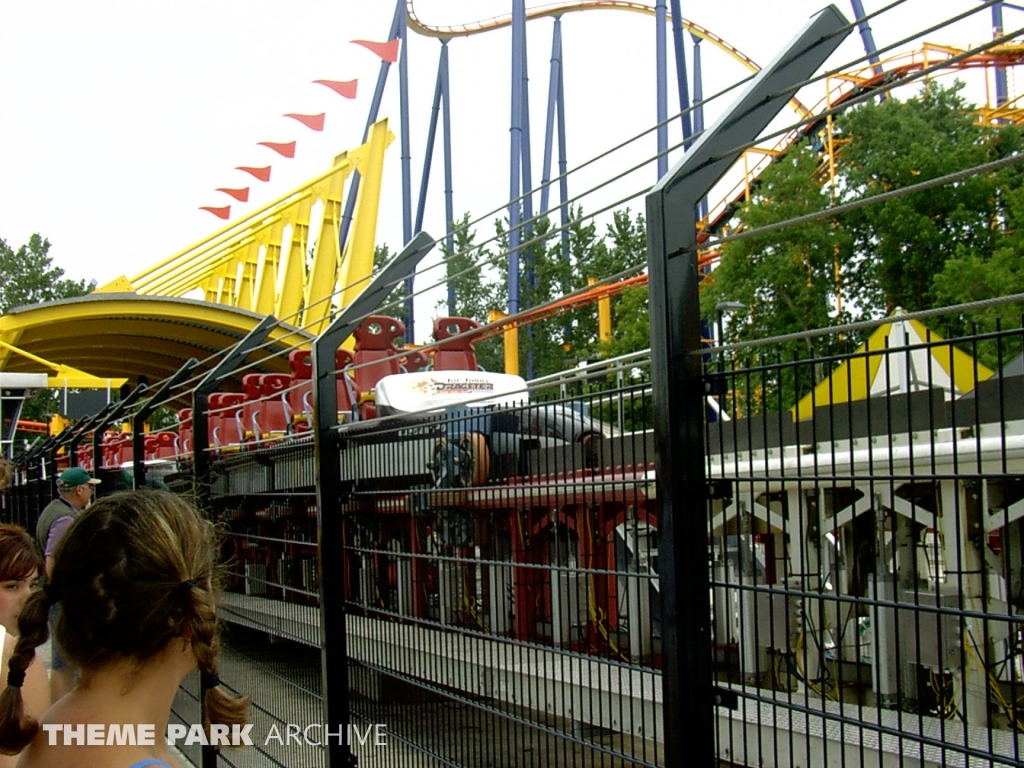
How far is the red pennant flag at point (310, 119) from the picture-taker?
2889 cm

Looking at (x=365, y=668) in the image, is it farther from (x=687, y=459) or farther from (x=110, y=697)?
(x=110, y=697)

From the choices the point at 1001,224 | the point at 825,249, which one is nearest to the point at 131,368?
the point at 825,249

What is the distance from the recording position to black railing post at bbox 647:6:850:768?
2.57 metres

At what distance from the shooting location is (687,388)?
2.66 m

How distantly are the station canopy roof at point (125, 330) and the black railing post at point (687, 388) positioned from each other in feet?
56.9

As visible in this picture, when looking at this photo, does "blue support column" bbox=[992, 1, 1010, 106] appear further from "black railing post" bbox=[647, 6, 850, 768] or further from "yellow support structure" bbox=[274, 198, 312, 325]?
"black railing post" bbox=[647, 6, 850, 768]

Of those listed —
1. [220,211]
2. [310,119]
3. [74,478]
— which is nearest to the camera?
[74,478]

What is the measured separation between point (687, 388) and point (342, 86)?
2585cm

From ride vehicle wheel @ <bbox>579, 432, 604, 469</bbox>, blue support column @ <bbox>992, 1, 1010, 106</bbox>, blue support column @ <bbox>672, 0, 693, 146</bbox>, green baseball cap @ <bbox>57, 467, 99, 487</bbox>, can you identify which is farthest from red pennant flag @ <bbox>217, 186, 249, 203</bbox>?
ride vehicle wheel @ <bbox>579, 432, 604, 469</bbox>

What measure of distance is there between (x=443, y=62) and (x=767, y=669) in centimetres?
3524

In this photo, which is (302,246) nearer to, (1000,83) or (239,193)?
(239,193)

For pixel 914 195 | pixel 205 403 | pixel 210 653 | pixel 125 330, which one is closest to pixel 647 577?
pixel 210 653

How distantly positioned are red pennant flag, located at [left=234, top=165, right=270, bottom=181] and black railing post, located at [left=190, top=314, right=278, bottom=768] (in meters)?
26.4

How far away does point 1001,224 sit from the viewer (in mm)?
23375
